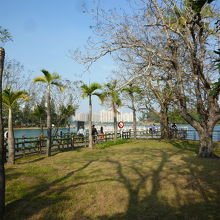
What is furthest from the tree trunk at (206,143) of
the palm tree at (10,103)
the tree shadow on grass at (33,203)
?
the palm tree at (10,103)

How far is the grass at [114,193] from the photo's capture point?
456 cm

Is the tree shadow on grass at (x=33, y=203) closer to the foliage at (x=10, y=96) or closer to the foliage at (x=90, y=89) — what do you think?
the foliage at (x=10, y=96)

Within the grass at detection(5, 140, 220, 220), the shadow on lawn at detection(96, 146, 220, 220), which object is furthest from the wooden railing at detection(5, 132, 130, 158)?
the shadow on lawn at detection(96, 146, 220, 220)

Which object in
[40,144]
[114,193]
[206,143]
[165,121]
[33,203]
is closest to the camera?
[33,203]

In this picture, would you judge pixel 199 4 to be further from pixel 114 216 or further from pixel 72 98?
pixel 72 98

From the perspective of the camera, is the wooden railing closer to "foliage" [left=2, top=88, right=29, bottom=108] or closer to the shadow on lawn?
"foliage" [left=2, top=88, right=29, bottom=108]

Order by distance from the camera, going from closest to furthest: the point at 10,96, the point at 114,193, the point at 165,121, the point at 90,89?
the point at 114,193 → the point at 10,96 → the point at 90,89 → the point at 165,121

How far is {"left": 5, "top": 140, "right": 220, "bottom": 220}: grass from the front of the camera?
4.56m

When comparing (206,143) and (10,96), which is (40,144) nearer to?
(10,96)

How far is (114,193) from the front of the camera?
5.71 m

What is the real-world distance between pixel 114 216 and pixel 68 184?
100 inches

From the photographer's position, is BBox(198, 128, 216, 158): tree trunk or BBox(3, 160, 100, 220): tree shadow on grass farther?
BBox(198, 128, 216, 158): tree trunk

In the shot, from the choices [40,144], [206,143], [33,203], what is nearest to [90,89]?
[40,144]

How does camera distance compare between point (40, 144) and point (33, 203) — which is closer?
point (33, 203)
